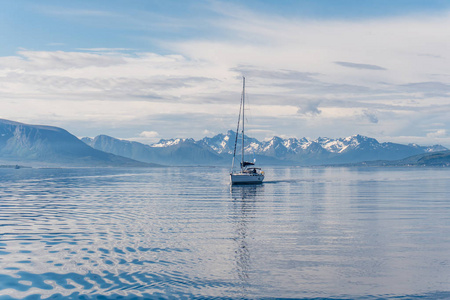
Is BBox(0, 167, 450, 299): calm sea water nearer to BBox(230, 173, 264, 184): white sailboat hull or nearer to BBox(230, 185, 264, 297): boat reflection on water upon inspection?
BBox(230, 185, 264, 297): boat reflection on water

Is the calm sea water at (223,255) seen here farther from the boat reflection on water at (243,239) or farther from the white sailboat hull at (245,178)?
the white sailboat hull at (245,178)

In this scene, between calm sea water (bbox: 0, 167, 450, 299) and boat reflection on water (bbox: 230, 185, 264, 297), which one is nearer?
calm sea water (bbox: 0, 167, 450, 299)

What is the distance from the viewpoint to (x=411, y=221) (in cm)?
4969

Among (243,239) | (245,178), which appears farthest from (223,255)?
(245,178)

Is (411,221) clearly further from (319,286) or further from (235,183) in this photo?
(235,183)

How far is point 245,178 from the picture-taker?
404 feet

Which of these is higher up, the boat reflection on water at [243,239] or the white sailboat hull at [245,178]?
the white sailboat hull at [245,178]

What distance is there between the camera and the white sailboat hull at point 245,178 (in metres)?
121

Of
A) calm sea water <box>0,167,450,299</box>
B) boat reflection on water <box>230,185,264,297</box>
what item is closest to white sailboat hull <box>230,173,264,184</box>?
boat reflection on water <box>230,185,264,297</box>

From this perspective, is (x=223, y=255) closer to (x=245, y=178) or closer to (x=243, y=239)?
(x=243, y=239)

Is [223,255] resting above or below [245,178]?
below

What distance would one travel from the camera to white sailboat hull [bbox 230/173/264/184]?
121188 mm

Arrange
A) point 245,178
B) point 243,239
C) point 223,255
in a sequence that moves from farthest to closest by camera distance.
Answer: point 245,178 → point 243,239 → point 223,255

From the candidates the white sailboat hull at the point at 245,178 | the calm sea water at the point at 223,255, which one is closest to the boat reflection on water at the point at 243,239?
the calm sea water at the point at 223,255
